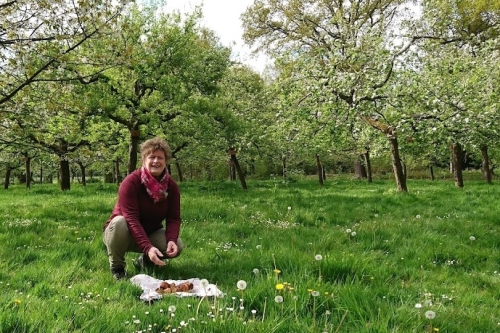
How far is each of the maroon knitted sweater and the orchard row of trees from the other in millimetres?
4108

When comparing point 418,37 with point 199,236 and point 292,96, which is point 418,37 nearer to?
point 292,96

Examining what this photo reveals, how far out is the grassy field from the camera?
3.02 m

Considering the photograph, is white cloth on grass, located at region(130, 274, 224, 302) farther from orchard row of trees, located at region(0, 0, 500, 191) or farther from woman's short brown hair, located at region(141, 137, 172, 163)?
orchard row of trees, located at region(0, 0, 500, 191)

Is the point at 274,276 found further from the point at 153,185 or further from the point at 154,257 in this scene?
the point at 153,185

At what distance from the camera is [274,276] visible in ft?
13.2

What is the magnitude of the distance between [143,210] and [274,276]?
2.10 m

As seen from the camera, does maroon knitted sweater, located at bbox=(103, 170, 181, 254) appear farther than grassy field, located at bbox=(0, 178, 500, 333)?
Yes

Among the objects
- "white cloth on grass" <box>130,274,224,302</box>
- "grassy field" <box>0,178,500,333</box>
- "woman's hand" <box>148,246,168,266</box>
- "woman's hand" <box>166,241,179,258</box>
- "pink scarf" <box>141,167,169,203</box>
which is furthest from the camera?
"pink scarf" <box>141,167,169,203</box>

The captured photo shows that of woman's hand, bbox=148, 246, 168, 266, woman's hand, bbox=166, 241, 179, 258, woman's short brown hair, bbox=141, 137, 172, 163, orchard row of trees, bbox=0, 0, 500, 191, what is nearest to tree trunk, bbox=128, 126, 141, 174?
orchard row of trees, bbox=0, 0, 500, 191

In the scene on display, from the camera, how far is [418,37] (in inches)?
526

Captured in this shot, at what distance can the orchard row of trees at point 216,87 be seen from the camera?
827 cm

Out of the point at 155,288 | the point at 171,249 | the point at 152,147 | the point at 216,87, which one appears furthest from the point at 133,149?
the point at 155,288

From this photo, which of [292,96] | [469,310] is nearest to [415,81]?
[292,96]

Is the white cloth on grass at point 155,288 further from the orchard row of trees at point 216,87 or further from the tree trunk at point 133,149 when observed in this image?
the tree trunk at point 133,149
